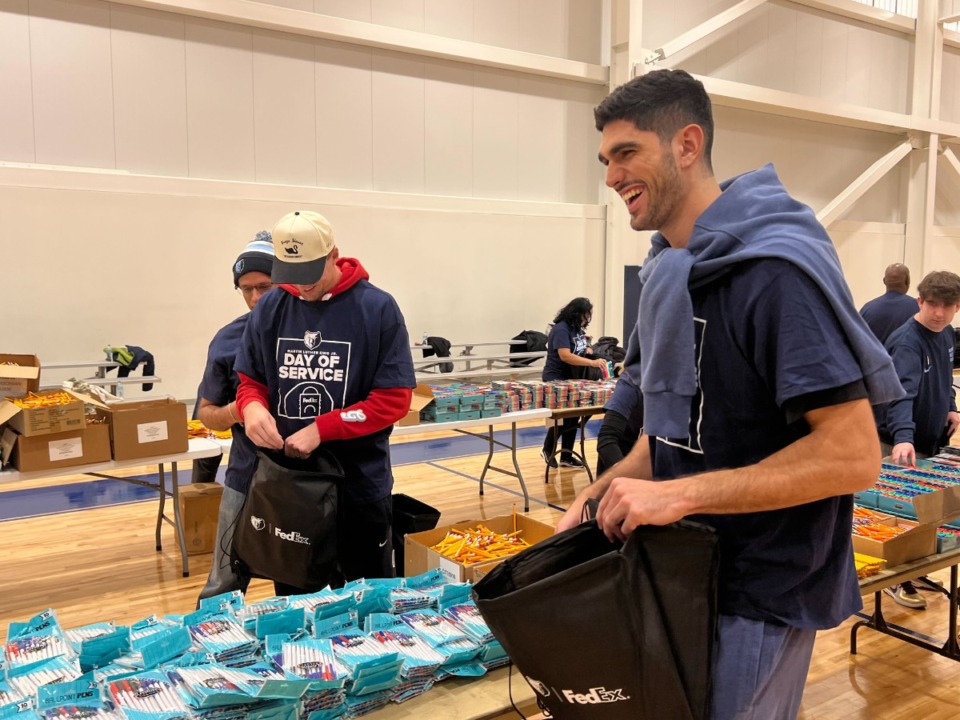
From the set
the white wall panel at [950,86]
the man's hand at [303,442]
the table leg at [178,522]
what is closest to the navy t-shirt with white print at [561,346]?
the table leg at [178,522]

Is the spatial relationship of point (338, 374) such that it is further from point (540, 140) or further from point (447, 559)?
point (540, 140)

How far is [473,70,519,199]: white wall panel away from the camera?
9453 mm

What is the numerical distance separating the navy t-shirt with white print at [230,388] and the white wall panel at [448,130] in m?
6.55

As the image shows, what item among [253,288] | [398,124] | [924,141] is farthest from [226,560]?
[924,141]

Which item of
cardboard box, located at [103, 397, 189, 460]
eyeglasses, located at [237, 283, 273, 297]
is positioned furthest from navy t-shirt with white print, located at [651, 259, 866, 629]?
cardboard box, located at [103, 397, 189, 460]

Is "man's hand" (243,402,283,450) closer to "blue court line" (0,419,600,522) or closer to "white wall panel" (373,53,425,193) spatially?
"blue court line" (0,419,600,522)

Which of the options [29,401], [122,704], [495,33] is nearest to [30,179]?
[29,401]

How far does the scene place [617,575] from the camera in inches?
42.8

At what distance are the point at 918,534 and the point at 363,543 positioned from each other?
6.05 ft

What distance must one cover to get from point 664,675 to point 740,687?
13 centimetres

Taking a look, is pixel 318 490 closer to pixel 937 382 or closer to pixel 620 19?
pixel 937 382

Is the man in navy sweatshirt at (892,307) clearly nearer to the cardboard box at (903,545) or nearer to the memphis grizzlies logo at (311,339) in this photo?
the cardboard box at (903,545)

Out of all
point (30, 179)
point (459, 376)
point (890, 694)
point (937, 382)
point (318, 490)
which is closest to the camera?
point (318, 490)

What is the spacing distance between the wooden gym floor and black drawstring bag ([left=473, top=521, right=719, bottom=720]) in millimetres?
2124
